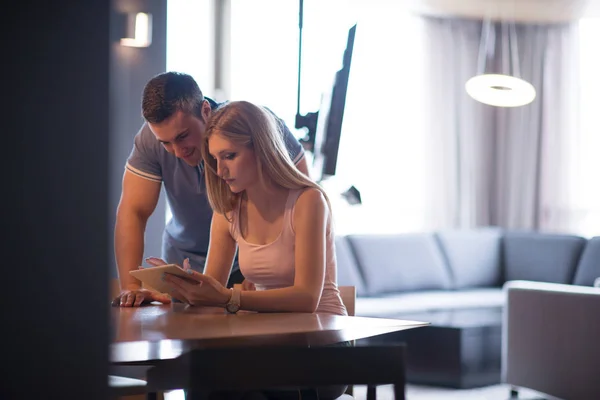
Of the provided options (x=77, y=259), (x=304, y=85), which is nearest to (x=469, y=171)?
(x=304, y=85)

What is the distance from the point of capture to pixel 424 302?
5.33 m

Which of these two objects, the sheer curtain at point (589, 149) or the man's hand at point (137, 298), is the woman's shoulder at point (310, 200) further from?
the sheer curtain at point (589, 149)

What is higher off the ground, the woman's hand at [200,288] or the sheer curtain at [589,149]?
the sheer curtain at [589,149]

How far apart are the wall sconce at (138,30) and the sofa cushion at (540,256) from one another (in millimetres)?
3477

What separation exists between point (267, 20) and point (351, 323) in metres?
4.94

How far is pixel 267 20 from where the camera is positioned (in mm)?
6395

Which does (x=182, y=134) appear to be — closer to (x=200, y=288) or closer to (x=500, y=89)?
(x=200, y=288)

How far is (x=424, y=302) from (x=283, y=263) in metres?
3.36

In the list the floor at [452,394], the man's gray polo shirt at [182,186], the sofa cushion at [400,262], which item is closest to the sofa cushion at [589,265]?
the sofa cushion at [400,262]

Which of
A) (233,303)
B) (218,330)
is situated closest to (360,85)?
(233,303)

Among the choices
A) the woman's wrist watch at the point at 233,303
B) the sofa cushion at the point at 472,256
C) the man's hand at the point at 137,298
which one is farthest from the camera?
the sofa cushion at the point at 472,256

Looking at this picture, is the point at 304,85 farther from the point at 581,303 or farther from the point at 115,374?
the point at 115,374

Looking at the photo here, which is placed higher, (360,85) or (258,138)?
(360,85)

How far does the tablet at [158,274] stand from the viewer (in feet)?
6.13
